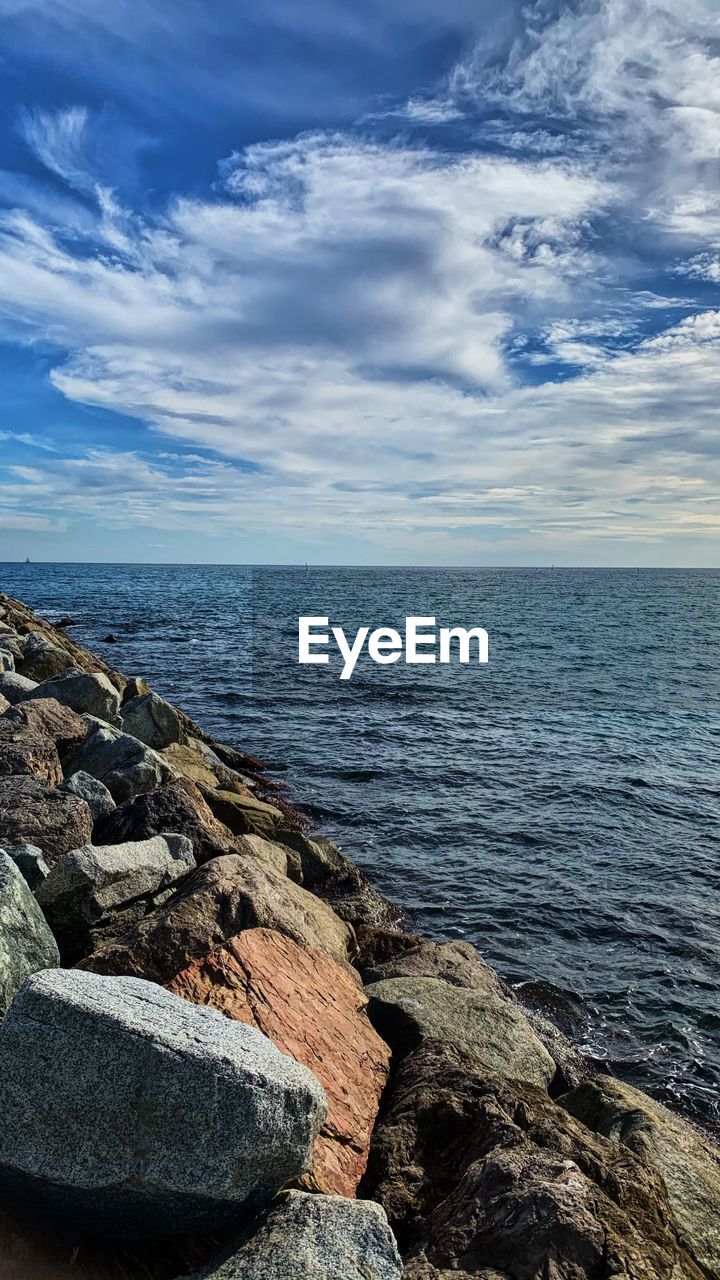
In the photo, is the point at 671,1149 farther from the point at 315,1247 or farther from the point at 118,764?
the point at 118,764

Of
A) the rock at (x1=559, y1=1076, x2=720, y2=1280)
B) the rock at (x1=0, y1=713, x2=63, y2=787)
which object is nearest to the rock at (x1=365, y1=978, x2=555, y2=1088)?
the rock at (x1=559, y1=1076, x2=720, y2=1280)

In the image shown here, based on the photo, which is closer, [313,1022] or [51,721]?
[313,1022]

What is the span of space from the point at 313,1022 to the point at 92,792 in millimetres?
3614

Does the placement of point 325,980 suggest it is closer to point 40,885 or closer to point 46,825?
point 40,885

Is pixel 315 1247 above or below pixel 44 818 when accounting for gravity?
below

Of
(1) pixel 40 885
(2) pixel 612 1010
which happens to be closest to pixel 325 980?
(1) pixel 40 885

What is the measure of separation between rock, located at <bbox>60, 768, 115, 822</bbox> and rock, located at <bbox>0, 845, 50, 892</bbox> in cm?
169

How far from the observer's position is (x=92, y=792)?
7867 mm

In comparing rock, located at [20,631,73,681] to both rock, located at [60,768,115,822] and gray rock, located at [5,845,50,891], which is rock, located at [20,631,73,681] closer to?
rock, located at [60,768,115,822]

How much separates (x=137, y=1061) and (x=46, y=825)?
3.58 meters

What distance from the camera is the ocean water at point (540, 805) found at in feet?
33.2

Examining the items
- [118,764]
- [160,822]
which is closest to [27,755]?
[118,764]

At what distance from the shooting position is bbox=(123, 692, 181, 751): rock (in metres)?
14.6

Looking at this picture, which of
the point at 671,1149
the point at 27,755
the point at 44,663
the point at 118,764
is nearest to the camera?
the point at 671,1149
